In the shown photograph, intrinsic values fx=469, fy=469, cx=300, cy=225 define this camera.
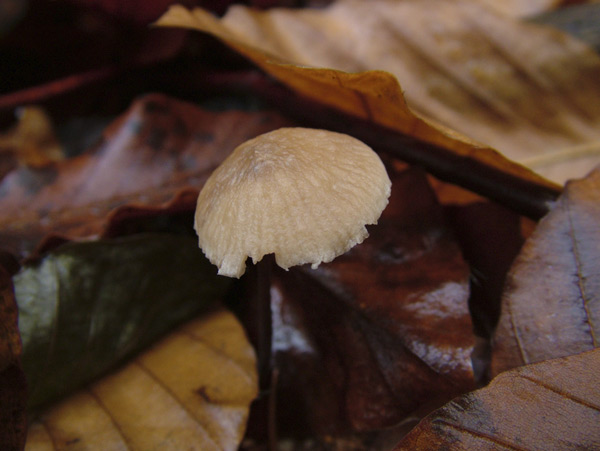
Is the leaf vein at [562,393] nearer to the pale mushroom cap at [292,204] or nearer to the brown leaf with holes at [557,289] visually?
the brown leaf with holes at [557,289]

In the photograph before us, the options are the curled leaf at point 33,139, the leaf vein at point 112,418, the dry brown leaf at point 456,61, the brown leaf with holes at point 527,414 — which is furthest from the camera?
the curled leaf at point 33,139

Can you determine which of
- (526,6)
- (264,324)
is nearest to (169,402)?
(264,324)

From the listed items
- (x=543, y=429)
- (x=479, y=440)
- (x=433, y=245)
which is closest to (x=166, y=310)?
(x=433, y=245)

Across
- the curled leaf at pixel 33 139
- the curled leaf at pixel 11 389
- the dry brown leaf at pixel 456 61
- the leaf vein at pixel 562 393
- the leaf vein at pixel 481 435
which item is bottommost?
the curled leaf at pixel 11 389

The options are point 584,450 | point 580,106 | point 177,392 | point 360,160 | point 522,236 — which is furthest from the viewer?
point 580,106

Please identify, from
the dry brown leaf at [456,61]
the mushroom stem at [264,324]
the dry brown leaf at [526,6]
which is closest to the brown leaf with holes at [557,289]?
the dry brown leaf at [456,61]

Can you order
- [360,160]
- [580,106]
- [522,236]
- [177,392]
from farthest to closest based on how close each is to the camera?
1. [580,106]
2. [522,236]
3. [177,392]
4. [360,160]

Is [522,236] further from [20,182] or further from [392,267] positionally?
[20,182]
